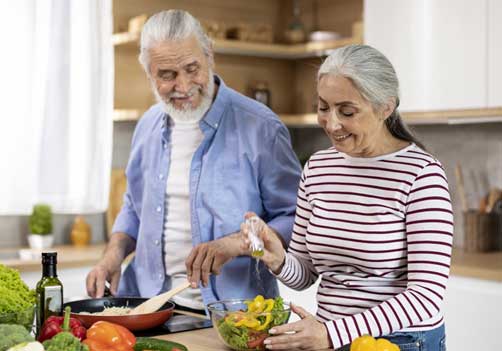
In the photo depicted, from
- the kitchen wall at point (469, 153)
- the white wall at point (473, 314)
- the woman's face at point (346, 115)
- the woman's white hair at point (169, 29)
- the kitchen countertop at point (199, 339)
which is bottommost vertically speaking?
the white wall at point (473, 314)

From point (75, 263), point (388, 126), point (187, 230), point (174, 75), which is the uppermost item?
point (174, 75)

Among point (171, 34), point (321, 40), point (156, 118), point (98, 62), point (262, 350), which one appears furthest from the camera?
point (321, 40)

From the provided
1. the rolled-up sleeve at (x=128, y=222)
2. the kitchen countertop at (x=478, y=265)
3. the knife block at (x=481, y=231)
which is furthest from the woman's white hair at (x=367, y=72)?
the knife block at (x=481, y=231)

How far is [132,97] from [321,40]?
1.02 meters

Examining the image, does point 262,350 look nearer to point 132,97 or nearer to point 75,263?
point 75,263

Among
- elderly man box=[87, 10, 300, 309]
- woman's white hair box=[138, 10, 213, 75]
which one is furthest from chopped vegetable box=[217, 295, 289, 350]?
woman's white hair box=[138, 10, 213, 75]

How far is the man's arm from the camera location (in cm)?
244

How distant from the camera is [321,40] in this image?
4.45 metres

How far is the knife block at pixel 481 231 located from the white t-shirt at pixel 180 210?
177 cm

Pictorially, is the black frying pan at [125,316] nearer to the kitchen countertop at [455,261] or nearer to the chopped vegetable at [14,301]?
the chopped vegetable at [14,301]

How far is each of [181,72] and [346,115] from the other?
1.87 ft

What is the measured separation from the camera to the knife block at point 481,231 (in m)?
3.81

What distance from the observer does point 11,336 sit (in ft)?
5.19

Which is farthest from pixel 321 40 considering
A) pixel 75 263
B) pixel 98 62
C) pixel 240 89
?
pixel 75 263
